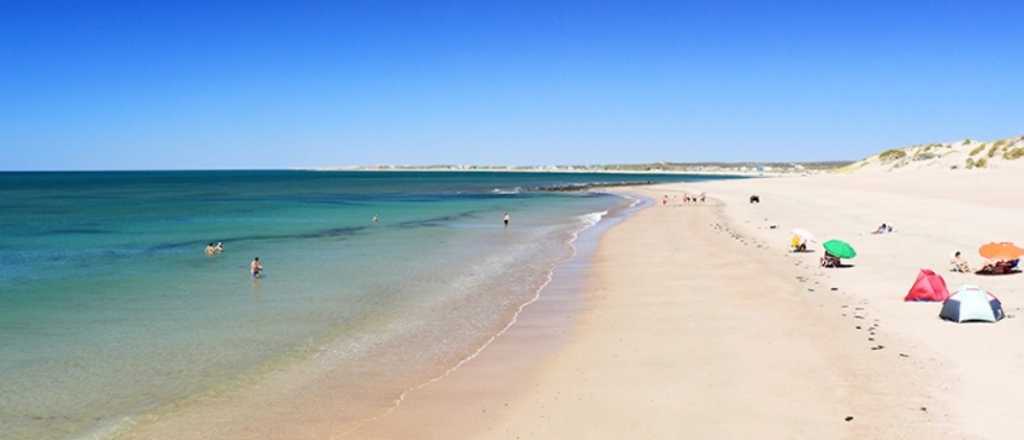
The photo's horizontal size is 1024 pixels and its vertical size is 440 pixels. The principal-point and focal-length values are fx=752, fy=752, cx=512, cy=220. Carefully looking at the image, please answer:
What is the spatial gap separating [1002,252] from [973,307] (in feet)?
21.4

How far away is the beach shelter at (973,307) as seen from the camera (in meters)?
14.8

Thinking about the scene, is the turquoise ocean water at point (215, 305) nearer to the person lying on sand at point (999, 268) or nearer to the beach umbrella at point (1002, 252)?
the beach umbrella at point (1002, 252)

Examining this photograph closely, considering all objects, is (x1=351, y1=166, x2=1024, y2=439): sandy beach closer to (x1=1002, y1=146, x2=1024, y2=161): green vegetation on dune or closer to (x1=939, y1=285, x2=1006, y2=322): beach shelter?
(x1=939, y1=285, x2=1006, y2=322): beach shelter

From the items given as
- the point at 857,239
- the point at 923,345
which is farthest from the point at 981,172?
the point at 923,345

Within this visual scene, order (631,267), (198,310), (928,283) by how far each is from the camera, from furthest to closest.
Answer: (631,267), (198,310), (928,283)

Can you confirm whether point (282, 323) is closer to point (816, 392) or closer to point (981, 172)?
point (816, 392)

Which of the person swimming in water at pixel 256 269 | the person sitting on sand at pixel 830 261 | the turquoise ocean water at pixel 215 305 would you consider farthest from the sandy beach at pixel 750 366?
the person swimming in water at pixel 256 269

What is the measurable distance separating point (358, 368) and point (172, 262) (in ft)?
65.0

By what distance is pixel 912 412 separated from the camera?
33.6 feet

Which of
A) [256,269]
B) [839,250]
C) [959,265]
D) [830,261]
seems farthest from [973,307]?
[256,269]

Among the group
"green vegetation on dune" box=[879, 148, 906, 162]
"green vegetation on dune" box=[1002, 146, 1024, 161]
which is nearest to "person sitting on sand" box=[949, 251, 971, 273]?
"green vegetation on dune" box=[1002, 146, 1024, 161]

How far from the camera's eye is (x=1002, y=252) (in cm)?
1995

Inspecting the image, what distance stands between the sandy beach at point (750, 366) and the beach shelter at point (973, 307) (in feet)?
0.68

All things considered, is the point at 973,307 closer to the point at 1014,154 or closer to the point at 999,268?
the point at 999,268
